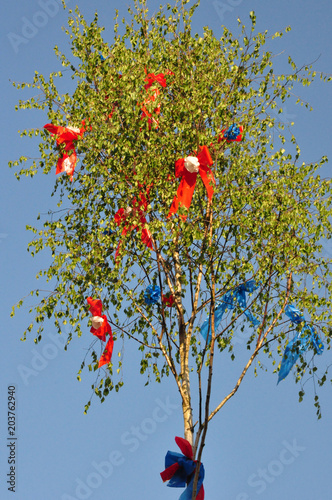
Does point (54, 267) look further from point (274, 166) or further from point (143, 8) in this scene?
point (143, 8)

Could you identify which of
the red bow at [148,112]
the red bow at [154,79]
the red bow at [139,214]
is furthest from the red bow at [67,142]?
the red bow at [139,214]

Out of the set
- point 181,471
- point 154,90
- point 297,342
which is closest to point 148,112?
point 154,90

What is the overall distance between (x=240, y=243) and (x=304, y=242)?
3.02 feet

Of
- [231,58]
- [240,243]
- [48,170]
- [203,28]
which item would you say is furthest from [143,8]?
[240,243]

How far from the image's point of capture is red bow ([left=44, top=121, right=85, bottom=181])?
38.2 ft

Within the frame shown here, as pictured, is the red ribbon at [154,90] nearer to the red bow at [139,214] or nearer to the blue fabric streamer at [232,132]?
the blue fabric streamer at [232,132]

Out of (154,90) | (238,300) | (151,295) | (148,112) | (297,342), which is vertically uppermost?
(154,90)

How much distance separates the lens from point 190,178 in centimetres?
1043

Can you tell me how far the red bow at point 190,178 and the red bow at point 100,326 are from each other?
1711 mm

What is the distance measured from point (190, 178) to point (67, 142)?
96.6 inches

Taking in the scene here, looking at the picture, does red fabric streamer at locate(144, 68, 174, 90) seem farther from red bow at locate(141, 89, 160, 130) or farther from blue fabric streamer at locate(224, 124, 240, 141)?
blue fabric streamer at locate(224, 124, 240, 141)

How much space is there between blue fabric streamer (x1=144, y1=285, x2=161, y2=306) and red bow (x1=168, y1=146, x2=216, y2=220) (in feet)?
3.80

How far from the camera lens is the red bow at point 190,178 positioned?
10.3 metres

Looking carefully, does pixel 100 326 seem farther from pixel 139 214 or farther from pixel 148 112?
pixel 148 112
